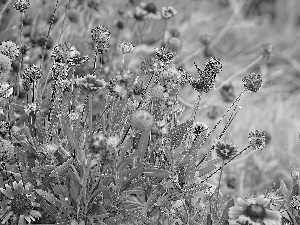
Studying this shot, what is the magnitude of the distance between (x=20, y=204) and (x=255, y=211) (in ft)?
1.86

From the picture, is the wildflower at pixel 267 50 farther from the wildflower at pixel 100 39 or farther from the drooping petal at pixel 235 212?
the drooping petal at pixel 235 212

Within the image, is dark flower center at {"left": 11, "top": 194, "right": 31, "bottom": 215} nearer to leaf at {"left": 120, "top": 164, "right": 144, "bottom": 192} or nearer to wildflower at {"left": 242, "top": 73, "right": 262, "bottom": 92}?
leaf at {"left": 120, "top": 164, "right": 144, "bottom": 192}

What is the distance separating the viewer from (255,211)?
4.20 ft

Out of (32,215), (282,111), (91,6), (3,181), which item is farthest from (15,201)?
(282,111)

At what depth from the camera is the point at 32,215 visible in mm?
1383

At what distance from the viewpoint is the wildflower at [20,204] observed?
1347 mm

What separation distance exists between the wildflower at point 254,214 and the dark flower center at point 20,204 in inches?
19.4

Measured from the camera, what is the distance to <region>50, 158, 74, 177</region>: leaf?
1.33 meters

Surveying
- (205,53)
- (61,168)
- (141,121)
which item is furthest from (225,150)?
(205,53)

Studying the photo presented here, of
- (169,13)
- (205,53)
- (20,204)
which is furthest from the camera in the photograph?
(205,53)

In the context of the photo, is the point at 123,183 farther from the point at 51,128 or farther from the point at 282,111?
the point at 282,111

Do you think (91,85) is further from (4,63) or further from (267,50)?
(267,50)

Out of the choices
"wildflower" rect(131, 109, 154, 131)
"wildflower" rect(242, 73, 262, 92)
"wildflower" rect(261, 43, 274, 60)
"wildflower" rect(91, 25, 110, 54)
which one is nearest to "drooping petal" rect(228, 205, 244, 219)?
"wildflower" rect(131, 109, 154, 131)

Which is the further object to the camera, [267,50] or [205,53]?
[205,53]
